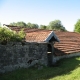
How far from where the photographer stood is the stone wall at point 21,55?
12.4 metres

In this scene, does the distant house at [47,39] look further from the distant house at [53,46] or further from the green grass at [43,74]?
the green grass at [43,74]

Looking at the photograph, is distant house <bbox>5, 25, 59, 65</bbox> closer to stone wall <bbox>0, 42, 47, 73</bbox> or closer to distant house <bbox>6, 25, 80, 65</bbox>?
distant house <bbox>6, 25, 80, 65</bbox>

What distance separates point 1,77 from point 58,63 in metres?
6.57

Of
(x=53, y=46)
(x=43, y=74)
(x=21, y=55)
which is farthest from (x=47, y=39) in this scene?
(x=43, y=74)

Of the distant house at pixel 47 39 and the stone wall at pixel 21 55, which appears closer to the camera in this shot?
the stone wall at pixel 21 55

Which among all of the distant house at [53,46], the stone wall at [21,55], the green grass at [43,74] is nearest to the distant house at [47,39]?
the distant house at [53,46]

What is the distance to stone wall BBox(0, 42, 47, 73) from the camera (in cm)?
1238

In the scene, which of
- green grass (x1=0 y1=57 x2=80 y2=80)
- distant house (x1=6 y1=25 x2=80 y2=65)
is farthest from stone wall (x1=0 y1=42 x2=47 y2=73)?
distant house (x1=6 y1=25 x2=80 y2=65)

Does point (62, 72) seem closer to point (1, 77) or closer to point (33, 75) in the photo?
point (33, 75)

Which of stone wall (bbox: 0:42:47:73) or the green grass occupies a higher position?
stone wall (bbox: 0:42:47:73)

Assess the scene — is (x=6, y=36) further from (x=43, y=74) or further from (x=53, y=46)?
(x=53, y=46)

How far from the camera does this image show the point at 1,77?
11500 millimetres

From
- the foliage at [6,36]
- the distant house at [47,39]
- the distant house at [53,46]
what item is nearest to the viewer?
the foliage at [6,36]

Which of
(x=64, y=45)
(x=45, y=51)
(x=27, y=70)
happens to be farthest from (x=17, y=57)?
(x=64, y=45)
